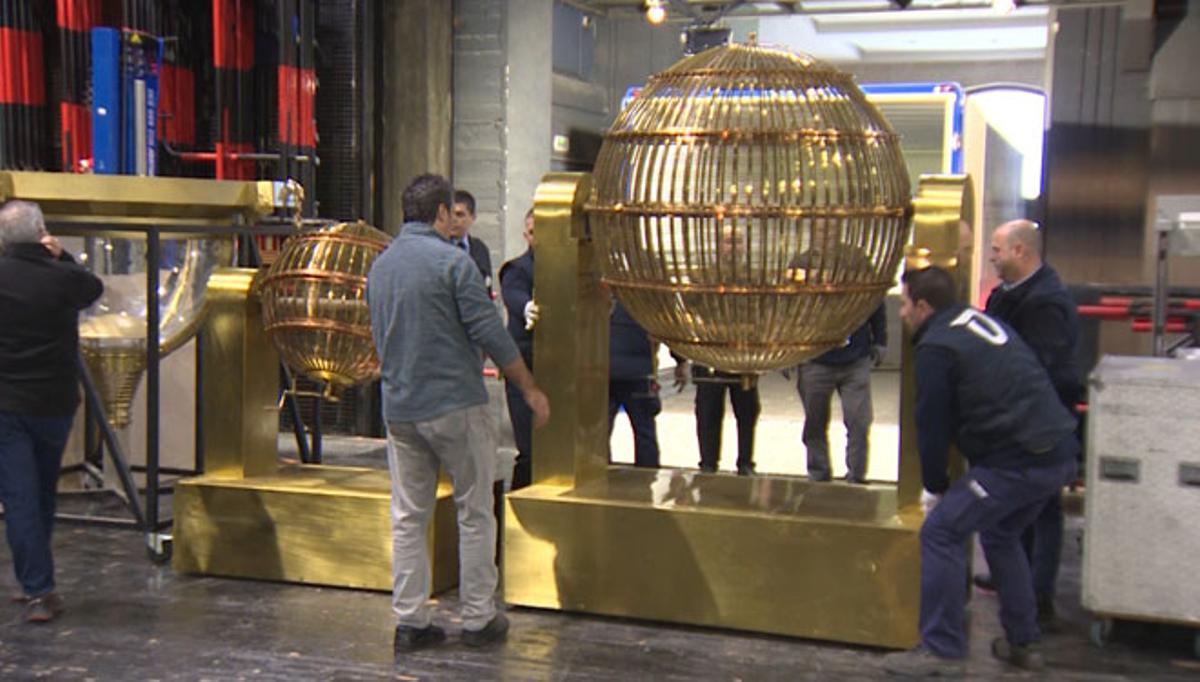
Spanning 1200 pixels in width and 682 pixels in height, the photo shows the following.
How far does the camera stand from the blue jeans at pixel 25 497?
5055 mm

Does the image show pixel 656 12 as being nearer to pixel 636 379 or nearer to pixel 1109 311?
pixel 636 379

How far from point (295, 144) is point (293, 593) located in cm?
368

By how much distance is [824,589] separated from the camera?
15.9ft

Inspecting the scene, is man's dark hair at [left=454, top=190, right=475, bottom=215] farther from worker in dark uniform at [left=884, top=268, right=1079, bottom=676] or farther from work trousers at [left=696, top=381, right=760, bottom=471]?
worker in dark uniform at [left=884, top=268, right=1079, bottom=676]

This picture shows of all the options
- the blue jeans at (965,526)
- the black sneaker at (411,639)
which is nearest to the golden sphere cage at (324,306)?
the black sneaker at (411,639)

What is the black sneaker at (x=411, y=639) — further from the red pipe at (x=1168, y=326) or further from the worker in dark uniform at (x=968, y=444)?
the red pipe at (x=1168, y=326)

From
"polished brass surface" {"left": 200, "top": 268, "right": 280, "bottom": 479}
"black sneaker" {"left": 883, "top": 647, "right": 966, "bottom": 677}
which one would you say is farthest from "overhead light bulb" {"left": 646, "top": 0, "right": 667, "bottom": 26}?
"black sneaker" {"left": 883, "top": 647, "right": 966, "bottom": 677}

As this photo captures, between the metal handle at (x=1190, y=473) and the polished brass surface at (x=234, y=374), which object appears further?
the polished brass surface at (x=234, y=374)

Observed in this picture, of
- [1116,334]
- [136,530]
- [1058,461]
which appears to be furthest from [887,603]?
[1116,334]

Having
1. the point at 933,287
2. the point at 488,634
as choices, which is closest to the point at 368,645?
the point at 488,634

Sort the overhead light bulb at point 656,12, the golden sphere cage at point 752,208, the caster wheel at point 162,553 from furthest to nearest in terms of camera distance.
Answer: the overhead light bulb at point 656,12 → the caster wheel at point 162,553 → the golden sphere cage at point 752,208

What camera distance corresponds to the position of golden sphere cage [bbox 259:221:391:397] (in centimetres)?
547

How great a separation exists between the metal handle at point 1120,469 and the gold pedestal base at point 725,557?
0.67m

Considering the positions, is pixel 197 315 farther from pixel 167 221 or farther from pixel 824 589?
pixel 824 589
